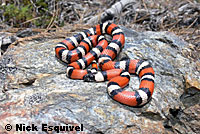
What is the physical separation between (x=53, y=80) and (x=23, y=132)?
1.23m

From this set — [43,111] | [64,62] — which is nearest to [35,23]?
[64,62]

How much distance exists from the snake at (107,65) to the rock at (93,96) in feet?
0.42

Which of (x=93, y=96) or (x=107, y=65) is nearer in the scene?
(x=93, y=96)

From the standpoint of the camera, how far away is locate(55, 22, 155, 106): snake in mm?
3361

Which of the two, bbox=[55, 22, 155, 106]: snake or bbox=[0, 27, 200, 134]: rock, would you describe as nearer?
bbox=[0, 27, 200, 134]: rock

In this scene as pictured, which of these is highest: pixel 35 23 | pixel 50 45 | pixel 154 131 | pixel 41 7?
pixel 41 7

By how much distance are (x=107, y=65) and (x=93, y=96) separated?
2.97 ft

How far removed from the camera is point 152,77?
3754mm

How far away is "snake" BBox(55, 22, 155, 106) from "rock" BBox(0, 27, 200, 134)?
127 mm

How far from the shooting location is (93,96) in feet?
11.2

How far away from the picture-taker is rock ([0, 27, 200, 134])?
9.89ft

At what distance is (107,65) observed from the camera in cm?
412

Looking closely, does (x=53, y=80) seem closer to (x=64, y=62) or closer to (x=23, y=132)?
(x=64, y=62)

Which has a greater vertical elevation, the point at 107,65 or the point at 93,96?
the point at 107,65
